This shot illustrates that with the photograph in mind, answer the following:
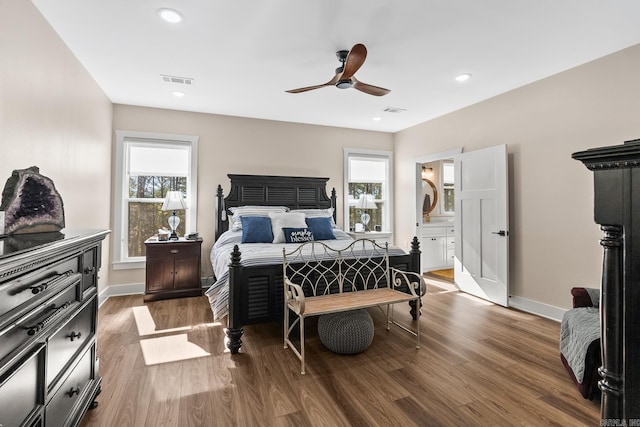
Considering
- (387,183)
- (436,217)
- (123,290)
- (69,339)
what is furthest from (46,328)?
(436,217)

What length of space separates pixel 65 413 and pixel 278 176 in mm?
4023

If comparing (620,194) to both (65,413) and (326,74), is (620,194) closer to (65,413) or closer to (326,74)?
(65,413)

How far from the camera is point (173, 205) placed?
14.4 ft

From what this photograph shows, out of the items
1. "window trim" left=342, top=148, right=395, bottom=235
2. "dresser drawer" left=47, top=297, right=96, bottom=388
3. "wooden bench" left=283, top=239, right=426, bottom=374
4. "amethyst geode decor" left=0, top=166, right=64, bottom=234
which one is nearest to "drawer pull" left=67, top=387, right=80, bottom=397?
"dresser drawer" left=47, top=297, right=96, bottom=388

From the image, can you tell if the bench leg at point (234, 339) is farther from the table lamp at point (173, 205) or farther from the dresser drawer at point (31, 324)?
the table lamp at point (173, 205)

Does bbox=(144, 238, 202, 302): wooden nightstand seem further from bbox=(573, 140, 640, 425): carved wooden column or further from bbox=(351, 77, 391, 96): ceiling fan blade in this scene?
bbox=(573, 140, 640, 425): carved wooden column

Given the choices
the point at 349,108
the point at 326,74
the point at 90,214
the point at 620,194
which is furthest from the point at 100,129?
the point at 620,194

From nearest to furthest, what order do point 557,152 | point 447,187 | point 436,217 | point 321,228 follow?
point 557,152, point 321,228, point 436,217, point 447,187

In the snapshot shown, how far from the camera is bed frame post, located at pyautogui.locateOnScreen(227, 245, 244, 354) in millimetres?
2727

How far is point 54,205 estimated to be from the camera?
1872mm

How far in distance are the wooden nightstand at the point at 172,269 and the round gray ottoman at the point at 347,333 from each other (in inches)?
96.5

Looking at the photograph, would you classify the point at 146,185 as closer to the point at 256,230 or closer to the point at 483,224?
the point at 256,230

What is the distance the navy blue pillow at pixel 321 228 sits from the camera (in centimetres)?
432

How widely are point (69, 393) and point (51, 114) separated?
2293mm
